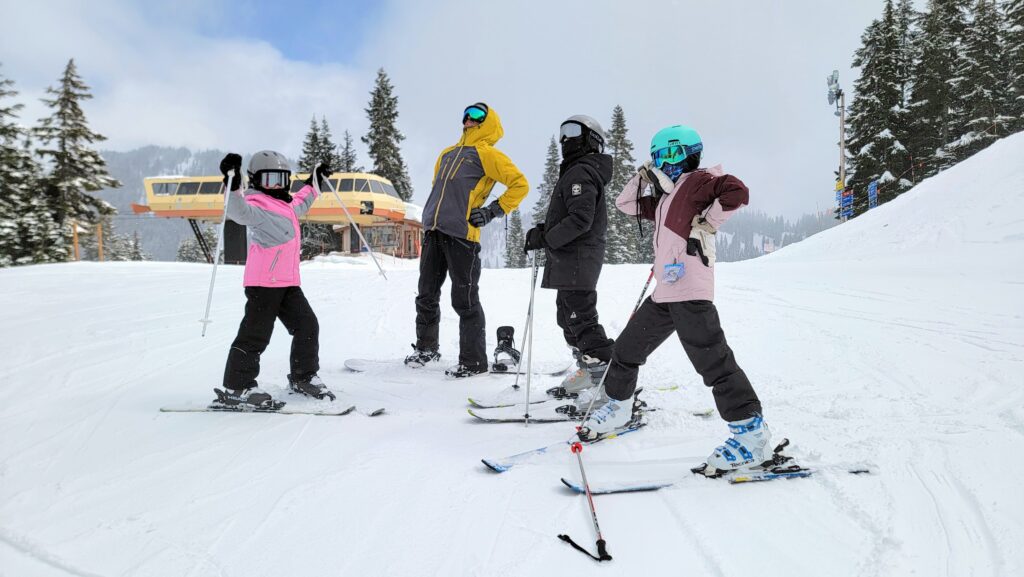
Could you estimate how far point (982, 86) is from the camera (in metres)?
28.0

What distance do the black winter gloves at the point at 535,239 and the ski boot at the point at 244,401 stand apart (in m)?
2.06

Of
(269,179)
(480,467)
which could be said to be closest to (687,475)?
(480,467)

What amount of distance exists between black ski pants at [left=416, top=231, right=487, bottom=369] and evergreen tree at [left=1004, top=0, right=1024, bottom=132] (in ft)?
117

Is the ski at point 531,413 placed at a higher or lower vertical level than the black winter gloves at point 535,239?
lower

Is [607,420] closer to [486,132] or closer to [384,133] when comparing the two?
[486,132]

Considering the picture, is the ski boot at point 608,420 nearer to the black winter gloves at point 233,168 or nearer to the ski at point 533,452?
the ski at point 533,452

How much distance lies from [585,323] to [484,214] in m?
1.36

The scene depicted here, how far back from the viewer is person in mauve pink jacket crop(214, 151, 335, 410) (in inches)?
137

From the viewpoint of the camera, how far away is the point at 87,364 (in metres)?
4.82

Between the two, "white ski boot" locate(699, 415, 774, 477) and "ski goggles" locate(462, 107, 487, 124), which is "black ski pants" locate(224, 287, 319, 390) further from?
"white ski boot" locate(699, 415, 774, 477)

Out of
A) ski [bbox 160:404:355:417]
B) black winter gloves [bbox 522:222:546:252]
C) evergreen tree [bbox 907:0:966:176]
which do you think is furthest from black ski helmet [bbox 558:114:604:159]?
evergreen tree [bbox 907:0:966:176]

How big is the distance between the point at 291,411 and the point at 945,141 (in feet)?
128

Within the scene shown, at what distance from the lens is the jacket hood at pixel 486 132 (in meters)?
4.67

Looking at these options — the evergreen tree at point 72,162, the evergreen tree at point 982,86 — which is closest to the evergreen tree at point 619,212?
the evergreen tree at point 982,86
